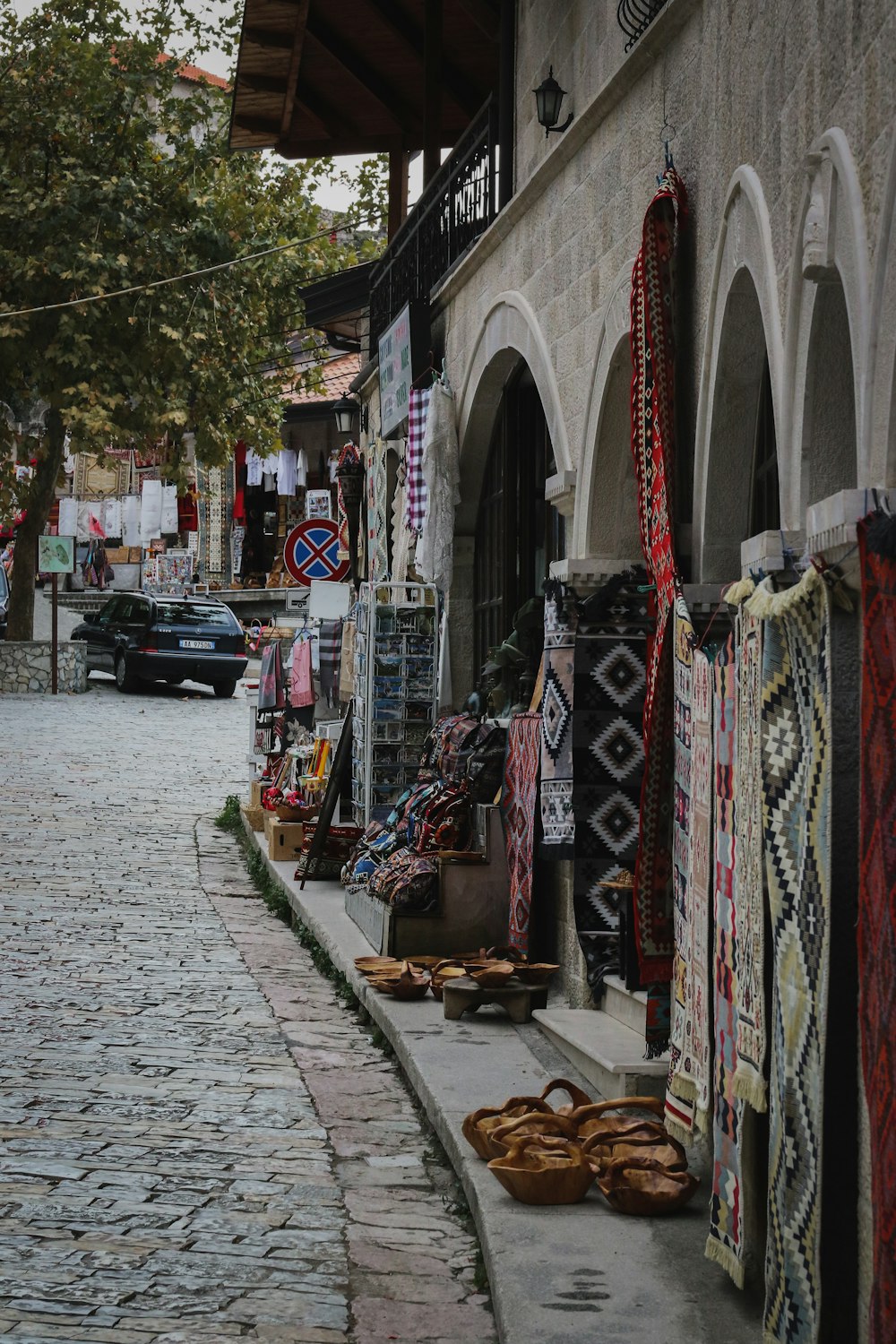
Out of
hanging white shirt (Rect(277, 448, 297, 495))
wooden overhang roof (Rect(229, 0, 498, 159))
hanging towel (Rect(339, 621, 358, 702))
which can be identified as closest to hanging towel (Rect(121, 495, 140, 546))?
hanging white shirt (Rect(277, 448, 297, 495))

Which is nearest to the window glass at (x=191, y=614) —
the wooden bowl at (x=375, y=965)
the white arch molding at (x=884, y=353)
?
the wooden bowl at (x=375, y=965)

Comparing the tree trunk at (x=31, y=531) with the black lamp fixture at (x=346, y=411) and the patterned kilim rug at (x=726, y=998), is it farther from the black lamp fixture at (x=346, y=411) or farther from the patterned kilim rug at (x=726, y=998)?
the patterned kilim rug at (x=726, y=998)

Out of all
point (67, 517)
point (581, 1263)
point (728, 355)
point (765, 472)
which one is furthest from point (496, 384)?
point (67, 517)

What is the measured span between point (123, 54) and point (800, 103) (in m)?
27.0

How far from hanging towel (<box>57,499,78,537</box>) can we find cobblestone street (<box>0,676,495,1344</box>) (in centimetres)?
2551

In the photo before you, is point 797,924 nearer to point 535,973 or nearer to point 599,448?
point 599,448

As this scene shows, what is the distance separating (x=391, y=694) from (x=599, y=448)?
4.54 metres

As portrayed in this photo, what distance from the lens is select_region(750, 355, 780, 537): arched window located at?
5.87 m

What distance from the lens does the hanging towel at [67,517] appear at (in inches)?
1437

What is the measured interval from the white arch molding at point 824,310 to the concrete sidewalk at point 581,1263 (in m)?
1.95

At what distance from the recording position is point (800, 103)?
4500mm

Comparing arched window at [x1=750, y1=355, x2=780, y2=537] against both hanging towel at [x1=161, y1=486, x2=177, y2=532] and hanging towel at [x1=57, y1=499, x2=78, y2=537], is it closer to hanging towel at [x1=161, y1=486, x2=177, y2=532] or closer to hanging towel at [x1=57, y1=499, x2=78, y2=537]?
hanging towel at [x1=57, y1=499, x2=78, y2=537]

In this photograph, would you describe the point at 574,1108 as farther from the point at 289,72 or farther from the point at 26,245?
the point at 26,245

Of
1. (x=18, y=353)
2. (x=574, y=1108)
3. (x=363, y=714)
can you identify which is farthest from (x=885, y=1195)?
(x=18, y=353)
